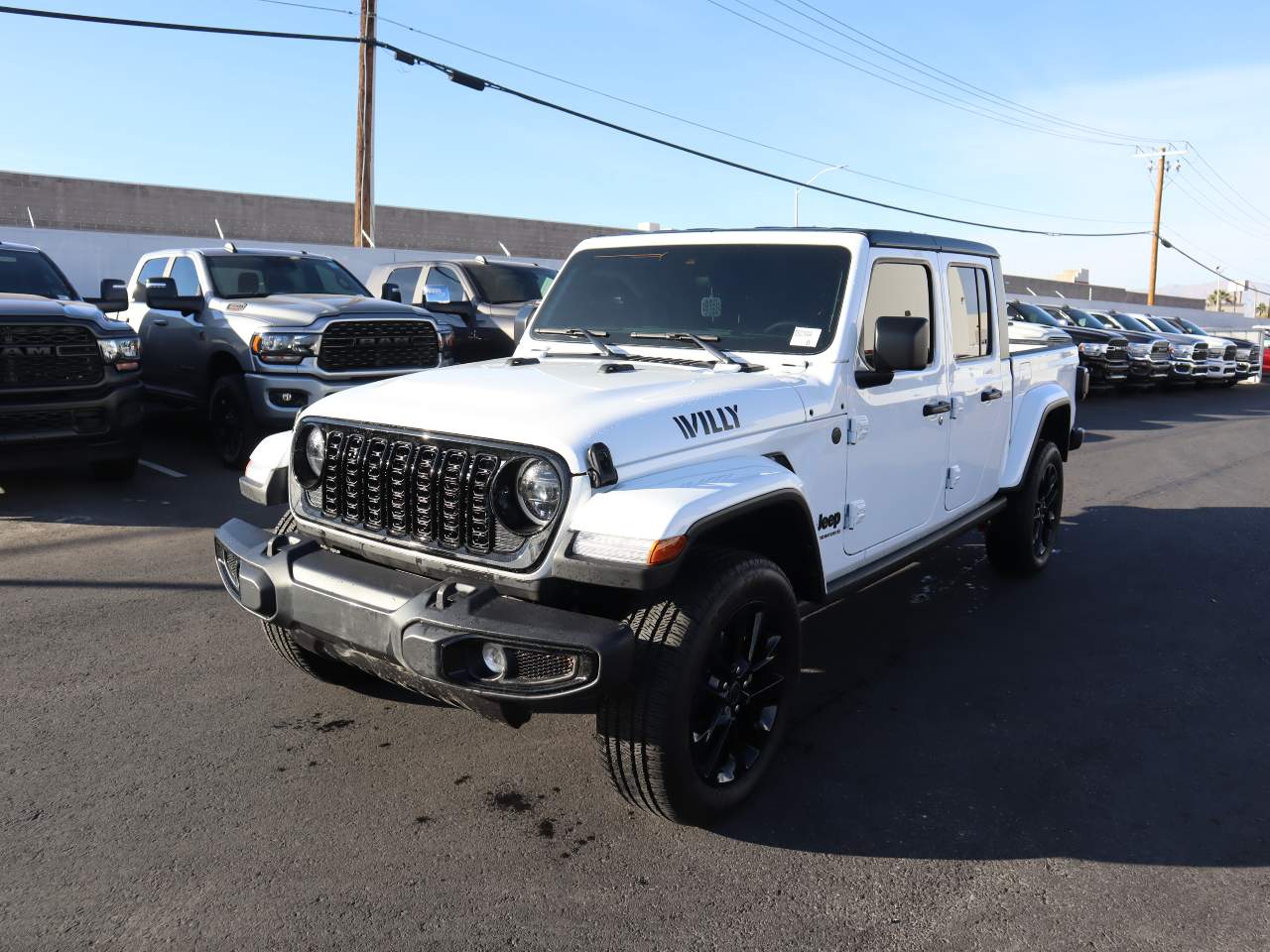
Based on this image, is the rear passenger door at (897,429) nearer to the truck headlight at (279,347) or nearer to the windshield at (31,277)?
the truck headlight at (279,347)

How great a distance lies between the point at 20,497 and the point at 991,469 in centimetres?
708

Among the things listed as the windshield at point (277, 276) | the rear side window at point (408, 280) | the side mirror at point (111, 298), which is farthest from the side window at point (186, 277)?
the rear side window at point (408, 280)

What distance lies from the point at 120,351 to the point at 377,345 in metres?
2.08

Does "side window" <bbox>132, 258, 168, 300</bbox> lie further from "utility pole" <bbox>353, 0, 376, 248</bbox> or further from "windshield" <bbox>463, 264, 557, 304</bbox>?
"utility pole" <bbox>353, 0, 376, 248</bbox>

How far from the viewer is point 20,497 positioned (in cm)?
790

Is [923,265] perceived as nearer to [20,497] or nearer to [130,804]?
[130,804]

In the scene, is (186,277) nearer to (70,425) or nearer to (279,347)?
(279,347)

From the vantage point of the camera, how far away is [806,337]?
13.2 ft

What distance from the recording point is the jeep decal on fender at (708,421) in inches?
130

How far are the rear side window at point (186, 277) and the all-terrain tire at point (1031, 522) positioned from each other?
25.0 ft

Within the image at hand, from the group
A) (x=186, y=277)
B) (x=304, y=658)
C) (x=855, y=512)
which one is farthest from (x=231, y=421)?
(x=855, y=512)

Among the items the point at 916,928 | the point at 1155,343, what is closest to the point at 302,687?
the point at 916,928

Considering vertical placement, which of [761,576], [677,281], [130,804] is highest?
[677,281]

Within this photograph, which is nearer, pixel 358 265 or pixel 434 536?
pixel 434 536
